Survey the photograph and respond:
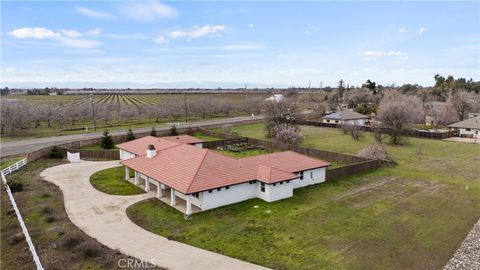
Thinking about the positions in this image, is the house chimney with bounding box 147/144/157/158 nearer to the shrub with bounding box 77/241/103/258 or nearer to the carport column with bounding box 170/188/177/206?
the carport column with bounding box 170/188/177/206

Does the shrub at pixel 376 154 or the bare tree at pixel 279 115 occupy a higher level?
the bare tree at pixel 279 115

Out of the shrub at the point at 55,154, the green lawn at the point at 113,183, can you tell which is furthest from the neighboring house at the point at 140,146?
the shrub at the point at 55,154

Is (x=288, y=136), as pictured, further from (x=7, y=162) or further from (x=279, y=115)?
(x=7, y=162)

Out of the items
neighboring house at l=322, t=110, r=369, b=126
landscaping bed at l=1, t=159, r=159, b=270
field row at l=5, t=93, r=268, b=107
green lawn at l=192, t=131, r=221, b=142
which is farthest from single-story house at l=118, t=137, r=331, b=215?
field row at l=5, t=93, r=268, b=107

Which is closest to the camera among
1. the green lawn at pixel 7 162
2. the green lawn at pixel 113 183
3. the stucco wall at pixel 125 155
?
the green lawn at pixel 113 183

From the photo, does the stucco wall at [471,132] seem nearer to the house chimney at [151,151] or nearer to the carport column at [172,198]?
the house chimney at [151,151]
